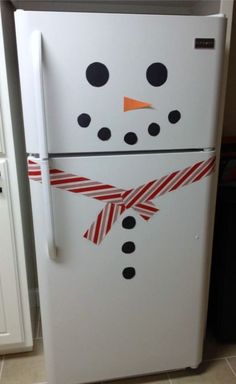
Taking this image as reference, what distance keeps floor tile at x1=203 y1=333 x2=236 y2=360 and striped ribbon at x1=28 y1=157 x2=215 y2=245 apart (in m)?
0.94

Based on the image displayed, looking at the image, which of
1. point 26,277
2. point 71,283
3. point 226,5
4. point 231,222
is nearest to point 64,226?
point 71,283

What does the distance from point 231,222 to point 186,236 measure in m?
0.35

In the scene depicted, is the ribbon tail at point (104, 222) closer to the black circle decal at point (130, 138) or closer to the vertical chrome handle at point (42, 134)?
the vertical chrome handle at point (42, 134)

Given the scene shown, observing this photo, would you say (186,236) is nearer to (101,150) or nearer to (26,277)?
(101,150)

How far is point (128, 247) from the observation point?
132 centimetres

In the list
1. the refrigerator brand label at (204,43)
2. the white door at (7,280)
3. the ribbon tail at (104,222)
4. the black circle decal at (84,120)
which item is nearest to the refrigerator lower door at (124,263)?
the ribbon tail at (104,222)

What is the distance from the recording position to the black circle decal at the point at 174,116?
1.20 meters

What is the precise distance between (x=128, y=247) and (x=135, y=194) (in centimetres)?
22

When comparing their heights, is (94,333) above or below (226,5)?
below

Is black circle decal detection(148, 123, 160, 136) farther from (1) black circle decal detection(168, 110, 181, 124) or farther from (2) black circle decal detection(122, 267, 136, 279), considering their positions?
(2) black circle decal detection(122, 267, 136, 279)

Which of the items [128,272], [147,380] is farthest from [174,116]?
[147,380]

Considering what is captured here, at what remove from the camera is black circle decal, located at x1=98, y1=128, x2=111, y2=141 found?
1.17 m

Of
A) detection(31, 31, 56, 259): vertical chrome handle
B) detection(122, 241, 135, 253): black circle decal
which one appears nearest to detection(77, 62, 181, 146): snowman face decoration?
detection(31, 31, 56, 259): vertical chrome handle

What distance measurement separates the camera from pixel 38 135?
111 centimetres
